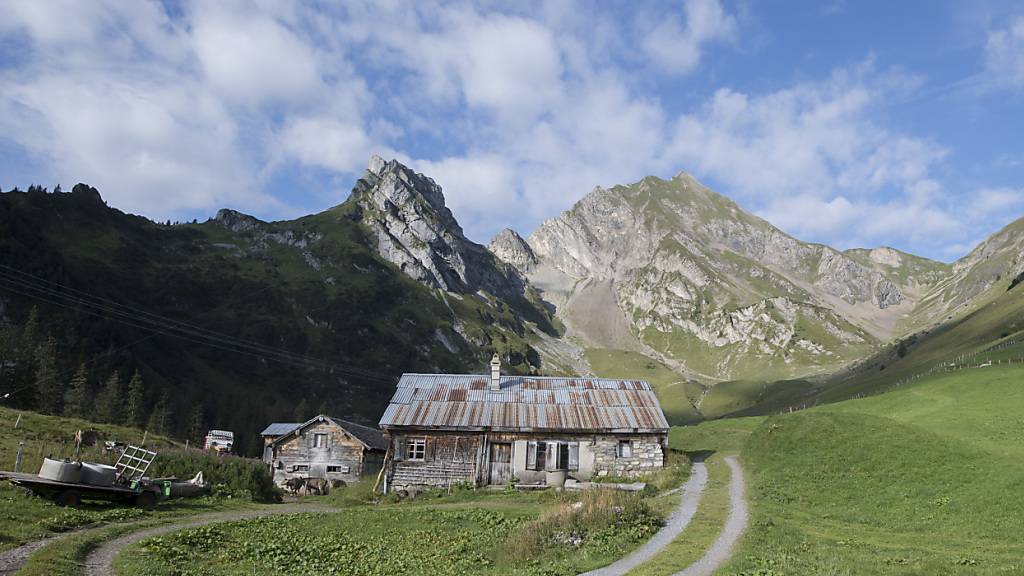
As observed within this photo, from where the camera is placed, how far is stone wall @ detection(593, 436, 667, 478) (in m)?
44.8

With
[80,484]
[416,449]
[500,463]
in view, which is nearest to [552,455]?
[500,463]

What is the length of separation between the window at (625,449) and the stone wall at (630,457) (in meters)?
0.07

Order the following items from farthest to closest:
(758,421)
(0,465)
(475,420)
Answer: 1. (758,421)
2. (475,420)
3. (0,465)

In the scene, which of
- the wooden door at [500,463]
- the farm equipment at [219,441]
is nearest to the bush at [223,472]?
the wooden door at [500,463]

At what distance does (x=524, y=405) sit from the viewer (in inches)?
1917

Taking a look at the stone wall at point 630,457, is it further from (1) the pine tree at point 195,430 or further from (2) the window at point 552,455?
(1) the pine tree at point 195,430

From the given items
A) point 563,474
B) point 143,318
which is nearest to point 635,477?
point 563,474

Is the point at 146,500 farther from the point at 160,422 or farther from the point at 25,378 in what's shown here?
the point at 160,422

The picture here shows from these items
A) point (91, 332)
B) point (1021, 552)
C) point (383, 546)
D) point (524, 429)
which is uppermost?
point (91, 332)

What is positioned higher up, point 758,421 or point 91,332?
point 91,332

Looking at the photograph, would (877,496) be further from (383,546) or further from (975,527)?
(383,546)

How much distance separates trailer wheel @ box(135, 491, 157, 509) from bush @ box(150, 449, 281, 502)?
8.66 m

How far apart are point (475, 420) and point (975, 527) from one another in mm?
30373

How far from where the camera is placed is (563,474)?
43312 millimetres
